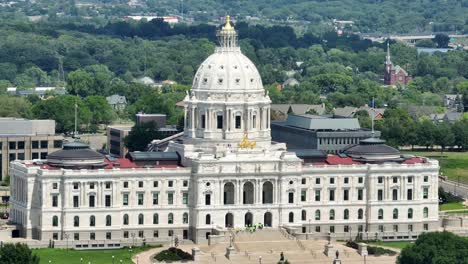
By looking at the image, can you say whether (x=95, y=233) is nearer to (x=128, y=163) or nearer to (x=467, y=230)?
(x=128, y=163)

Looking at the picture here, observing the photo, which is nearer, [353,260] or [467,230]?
[353,260]

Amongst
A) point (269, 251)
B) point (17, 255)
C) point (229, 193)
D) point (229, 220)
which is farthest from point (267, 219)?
point (17, 255)

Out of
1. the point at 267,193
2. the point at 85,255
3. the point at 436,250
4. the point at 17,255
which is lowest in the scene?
the point at 85,255

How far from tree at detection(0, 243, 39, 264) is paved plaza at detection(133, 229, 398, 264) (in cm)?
1281

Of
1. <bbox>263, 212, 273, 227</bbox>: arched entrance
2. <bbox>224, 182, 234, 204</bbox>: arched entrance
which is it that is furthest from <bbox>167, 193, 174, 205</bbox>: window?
<bbox>263, 212, 273, 227</bbox>: arched entrance

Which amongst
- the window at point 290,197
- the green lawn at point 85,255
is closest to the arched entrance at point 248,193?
the window at point 290,197

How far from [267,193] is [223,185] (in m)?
4.24

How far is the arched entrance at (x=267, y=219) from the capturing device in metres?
190

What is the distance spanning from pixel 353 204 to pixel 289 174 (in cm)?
682

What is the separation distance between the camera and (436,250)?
166250 mm

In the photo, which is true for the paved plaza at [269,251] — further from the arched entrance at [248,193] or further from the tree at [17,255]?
the tree at [17,255]

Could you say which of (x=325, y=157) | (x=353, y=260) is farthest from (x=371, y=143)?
(x=353, y=260)

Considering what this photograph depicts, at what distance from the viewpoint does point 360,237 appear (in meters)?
191

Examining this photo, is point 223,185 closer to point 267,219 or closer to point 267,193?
point 267,193
